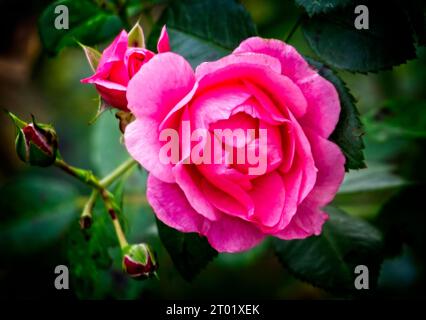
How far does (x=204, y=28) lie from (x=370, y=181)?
561 millimetres

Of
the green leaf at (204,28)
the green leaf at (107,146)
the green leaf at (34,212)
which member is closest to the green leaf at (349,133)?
the green leaf at (204,28)

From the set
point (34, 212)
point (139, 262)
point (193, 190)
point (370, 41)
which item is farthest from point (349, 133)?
point (34, 212)

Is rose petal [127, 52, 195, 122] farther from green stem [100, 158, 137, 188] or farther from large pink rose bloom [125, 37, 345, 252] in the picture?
green stem [100, 158, 137, 188]

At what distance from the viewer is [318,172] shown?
2.24ft

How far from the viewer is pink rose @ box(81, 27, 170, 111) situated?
688 mm

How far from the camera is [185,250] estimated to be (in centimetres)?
80

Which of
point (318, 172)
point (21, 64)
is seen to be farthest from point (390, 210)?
point (21, 64)

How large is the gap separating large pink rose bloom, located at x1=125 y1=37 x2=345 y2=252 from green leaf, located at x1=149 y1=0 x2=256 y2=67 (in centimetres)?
18

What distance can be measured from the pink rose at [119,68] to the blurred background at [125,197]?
12.3 inches

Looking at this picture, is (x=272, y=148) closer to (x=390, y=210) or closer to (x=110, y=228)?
(x=110, y=228)

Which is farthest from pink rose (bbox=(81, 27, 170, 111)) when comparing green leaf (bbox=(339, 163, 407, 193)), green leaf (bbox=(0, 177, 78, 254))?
green leaf (bbox=(0, 177, 78, 254))

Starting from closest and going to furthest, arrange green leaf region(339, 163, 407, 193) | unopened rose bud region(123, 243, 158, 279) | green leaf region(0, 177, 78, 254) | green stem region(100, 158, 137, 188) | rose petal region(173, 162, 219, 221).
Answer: rose petal region(173, 162, 219, 221) → unopened rose bud region(123, 243, 158, 279) → green stem region(100, 158, 137, 188) → green leaf region(339, 163, 407, 193) → green leaf region(0, 177, 78, 254)

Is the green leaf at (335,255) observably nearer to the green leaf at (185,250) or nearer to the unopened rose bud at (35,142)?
the green leaf at (185,250)
